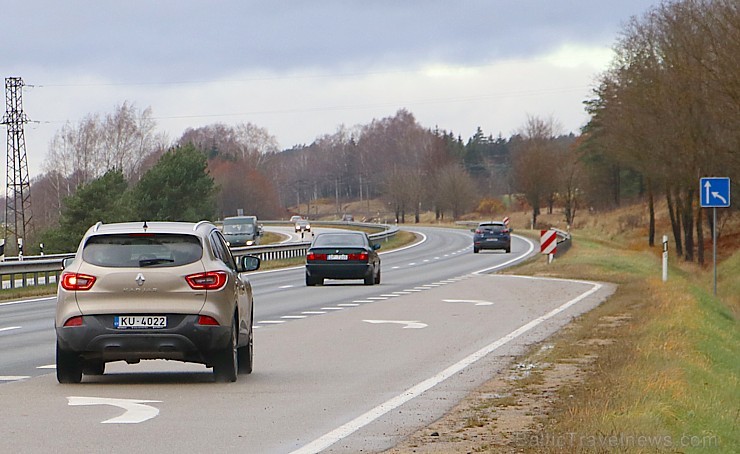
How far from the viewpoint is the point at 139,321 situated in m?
12.3

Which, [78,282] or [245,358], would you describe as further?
[245,358]

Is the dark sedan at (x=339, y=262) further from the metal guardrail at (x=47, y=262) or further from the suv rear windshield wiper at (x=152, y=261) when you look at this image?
the suv rear windshield wiper at (x=152, y=261)

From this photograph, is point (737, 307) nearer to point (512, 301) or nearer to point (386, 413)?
point (512, 301)

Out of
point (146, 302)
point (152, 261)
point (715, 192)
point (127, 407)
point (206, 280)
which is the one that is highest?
point (715, 192)

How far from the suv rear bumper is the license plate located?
0.12 feet

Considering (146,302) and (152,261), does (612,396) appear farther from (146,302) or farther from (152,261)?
(152,261)

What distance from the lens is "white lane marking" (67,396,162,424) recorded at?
10.1 meters

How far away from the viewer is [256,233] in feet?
251

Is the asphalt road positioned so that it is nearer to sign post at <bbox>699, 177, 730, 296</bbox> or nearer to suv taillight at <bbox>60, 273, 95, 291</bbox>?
suv taillight at <bbox>60, 273, 95, 291</bbox>

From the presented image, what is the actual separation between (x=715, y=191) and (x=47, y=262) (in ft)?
54.7

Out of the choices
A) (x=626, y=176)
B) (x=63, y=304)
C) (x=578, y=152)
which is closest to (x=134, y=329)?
(x=63, y=304)

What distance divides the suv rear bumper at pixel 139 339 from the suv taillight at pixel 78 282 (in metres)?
0.29

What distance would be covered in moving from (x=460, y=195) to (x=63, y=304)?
465 ft

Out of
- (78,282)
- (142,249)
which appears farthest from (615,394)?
(78,282)
